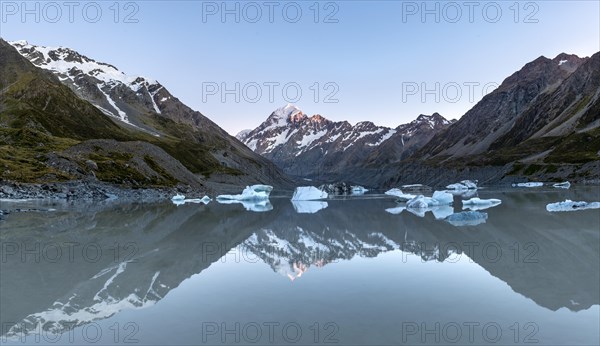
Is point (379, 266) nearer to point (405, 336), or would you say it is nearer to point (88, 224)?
point (405, 336)

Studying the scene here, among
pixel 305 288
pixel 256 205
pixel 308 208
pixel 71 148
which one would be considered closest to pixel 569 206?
pixel 308 208

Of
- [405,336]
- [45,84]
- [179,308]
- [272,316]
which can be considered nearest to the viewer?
[405,336]

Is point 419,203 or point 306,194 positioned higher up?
point 306,194

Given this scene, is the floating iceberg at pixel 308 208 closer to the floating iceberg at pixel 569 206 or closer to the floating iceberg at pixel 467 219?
the floating iceberg at pixel 467 219

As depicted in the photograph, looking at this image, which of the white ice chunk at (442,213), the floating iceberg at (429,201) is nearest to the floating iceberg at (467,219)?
the white ice chunk at (442,213)

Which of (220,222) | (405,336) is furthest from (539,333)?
(220,222)

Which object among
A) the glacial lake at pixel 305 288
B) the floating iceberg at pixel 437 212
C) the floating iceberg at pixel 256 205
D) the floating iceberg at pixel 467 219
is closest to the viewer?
the glacial lake at pixel 305 288

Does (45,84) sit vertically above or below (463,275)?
above

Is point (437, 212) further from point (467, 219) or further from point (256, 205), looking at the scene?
point (256, 205)

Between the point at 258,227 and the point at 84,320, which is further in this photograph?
the point at 258,227
